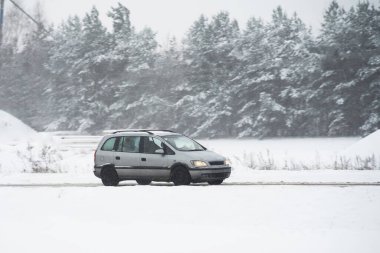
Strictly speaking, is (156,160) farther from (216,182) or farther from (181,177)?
(216,182)

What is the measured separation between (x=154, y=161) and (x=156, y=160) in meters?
0.07

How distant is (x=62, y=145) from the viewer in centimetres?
4159

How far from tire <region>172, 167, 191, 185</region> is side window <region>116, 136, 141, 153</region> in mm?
1743

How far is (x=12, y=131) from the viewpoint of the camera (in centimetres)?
4881

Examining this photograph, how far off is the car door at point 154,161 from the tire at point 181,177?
0.26 meters

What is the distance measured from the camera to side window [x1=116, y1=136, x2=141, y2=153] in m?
18.3

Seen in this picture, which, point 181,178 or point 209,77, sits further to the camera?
point 209,77

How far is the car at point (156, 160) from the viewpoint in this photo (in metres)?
16.9

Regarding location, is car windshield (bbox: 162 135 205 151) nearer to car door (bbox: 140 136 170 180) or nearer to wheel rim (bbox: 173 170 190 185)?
car door (bbox: 140 136 170 180)

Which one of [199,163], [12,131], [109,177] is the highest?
[12,131]
